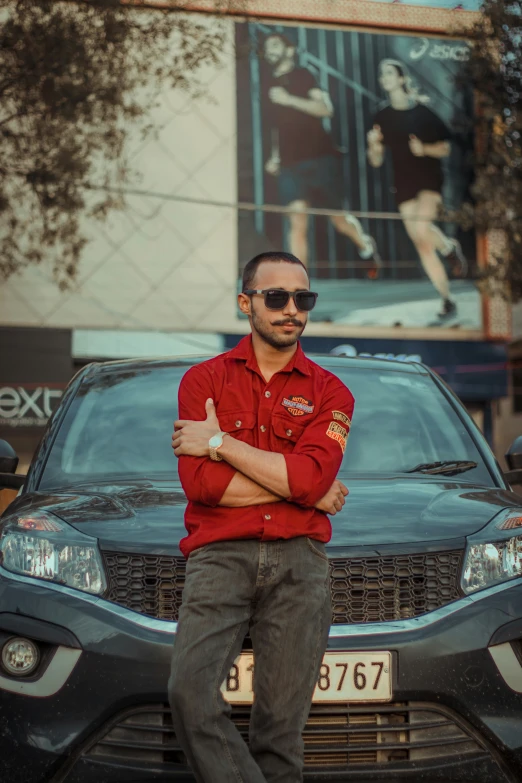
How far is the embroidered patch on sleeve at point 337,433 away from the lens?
3.00 m

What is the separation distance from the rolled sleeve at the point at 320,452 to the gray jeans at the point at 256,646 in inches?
5.6

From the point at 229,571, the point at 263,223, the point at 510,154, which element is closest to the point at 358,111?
the point at 263,223

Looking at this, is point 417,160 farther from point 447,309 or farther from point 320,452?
point 320,452

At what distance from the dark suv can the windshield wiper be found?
1.90 ft

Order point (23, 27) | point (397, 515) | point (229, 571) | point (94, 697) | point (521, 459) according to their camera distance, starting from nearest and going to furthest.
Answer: point (229, 571), point (94, 697), point (397, 515), point (521, 459), point (23, 27)

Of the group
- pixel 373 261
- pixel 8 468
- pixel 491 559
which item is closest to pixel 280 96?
pixel 373 261

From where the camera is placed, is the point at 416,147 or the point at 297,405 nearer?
the point at 297,405

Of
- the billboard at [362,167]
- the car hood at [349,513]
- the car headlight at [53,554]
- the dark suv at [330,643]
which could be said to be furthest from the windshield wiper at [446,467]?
the billboard at [362,167]

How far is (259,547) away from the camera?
9.46 feet

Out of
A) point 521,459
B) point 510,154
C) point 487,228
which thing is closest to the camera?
point 521,459

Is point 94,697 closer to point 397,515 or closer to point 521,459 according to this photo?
point 397,515

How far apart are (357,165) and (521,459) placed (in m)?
20.7

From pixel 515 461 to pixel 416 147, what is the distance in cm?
2133

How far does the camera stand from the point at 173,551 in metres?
3.36
